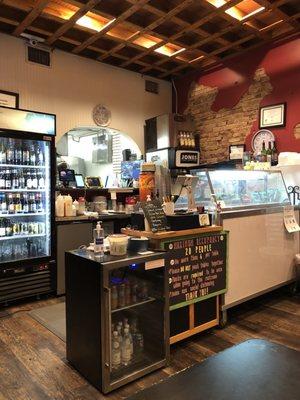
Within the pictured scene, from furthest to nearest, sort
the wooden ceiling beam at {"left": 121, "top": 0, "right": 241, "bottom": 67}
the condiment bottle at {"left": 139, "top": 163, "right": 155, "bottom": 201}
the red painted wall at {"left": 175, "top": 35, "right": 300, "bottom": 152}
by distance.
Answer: the red painted wall at {"left": 175, "top": 35, "right": 300, "bottom": 152} → the wooden ceiling beam at {"left": 121, "top": 0, "right": 241, "bottom": 67} → the condiment bottle at {"left": 139, "top": 163, "right": 155, "bottom": 201}

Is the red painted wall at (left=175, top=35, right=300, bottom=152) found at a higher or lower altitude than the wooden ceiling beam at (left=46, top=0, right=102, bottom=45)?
lower

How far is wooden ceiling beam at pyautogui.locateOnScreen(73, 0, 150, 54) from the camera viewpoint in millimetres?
3865

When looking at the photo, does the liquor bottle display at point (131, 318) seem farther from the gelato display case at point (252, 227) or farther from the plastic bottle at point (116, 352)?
the gelato display case at point (252, 227)

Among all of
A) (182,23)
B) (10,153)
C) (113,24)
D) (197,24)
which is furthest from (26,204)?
(197,24)

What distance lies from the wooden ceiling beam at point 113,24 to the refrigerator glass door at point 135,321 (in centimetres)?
302

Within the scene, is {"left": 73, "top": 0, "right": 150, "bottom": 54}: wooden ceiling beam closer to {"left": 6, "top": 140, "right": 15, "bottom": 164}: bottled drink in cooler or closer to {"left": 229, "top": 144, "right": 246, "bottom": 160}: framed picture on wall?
{"left": 6, "top": 140, "right": 15, "bottom": 164}: bottled drink in cooler

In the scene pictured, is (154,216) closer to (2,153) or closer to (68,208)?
(68,208)

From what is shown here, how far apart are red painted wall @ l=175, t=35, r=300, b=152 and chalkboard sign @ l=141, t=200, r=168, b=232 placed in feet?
9.47

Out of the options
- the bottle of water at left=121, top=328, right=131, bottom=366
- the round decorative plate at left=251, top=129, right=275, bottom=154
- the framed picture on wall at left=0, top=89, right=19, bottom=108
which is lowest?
the bottle of water at left=121, top=328, right=131, bottom=366

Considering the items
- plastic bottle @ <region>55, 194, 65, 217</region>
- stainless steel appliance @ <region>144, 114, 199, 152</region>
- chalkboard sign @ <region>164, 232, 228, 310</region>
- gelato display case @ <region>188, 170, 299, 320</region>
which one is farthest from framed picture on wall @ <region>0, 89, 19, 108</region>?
chalkboard sign @ <region>164, 232, 228, 310</region>

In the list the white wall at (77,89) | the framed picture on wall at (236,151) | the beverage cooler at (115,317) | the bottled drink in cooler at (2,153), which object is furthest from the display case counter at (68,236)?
the framed picture on wall at (236,151)

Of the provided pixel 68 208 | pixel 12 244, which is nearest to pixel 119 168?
pixel 68 208

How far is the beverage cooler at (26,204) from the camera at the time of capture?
4.02 m

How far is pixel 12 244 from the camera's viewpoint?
4.29 metres
